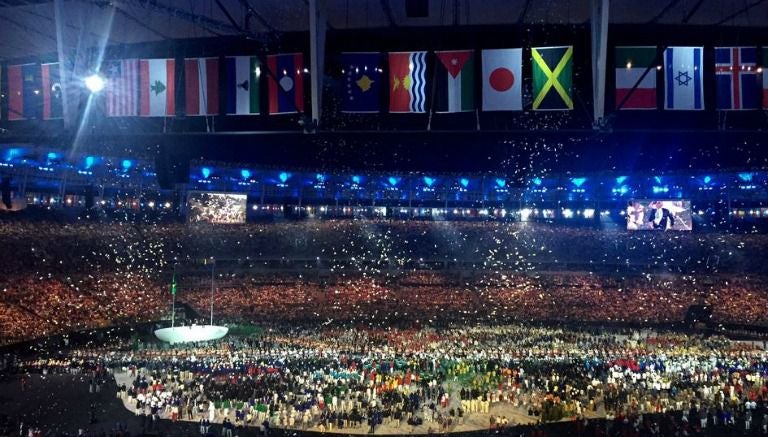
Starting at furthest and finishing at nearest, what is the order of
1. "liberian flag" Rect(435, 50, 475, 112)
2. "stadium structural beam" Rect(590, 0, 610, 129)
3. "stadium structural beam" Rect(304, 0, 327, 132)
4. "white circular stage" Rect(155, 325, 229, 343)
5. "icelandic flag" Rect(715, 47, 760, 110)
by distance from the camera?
"white circular stage" Rect(155, 325, 229, 343) < "liberian flag" Rect(435, 50, 475, 112) < "icelandic flag" Rect(715, 47, 760, 110) < "stadium structural beam" Rect(304, 0, 327, 132) < "stadium structural beam" Rect(590, 0, 610, 129)

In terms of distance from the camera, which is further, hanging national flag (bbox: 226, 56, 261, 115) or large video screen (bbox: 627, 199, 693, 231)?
large video screen (bbox: 627, 199, 693, 231)

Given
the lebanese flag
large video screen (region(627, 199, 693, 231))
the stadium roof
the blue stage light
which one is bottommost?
large video screen (region(627, 199, 693, 231))

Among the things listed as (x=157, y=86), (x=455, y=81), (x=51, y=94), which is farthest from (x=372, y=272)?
(x=455, y=81)

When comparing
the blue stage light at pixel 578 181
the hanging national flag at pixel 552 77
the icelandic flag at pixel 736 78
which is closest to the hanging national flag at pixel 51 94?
the hanging national flag at pixel 552 77

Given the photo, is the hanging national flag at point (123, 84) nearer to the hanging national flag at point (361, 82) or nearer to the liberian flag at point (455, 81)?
the hanging national flag at point (361, 82)

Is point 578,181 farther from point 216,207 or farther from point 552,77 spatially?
point 552,77

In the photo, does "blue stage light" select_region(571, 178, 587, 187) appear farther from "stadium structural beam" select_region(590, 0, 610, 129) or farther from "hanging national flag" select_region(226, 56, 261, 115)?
"hanging national flag" select_region(226, 56, 261, 115)

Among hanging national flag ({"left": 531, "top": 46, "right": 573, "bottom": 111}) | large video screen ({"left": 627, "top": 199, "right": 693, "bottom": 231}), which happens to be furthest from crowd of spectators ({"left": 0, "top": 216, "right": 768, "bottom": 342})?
hanging national flag ({"left": 531, "top": 46, "right": 573, "bottom": 111})

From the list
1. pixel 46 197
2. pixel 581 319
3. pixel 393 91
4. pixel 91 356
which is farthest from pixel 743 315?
pixel 46 197
